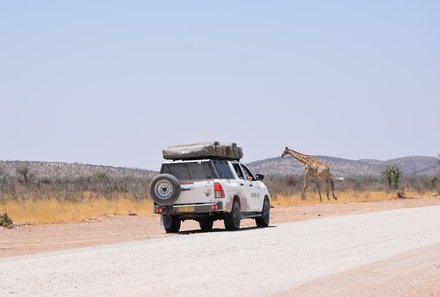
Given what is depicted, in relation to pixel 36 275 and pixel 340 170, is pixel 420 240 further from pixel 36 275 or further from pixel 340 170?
pixel 340 170

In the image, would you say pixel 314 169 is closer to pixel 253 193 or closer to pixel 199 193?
pixel 253 193

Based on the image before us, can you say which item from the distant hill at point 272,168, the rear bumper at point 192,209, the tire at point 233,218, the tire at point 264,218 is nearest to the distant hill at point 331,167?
the distant hill at point 272,168

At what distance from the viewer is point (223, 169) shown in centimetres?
2438

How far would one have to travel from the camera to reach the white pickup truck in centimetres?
2330

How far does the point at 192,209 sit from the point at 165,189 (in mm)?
871

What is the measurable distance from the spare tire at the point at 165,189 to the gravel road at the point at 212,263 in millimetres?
2192

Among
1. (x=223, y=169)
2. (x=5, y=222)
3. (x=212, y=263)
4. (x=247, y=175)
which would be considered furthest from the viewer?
(x=5, y=222)

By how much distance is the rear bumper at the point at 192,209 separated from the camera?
23.2 meters

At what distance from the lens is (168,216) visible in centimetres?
2420

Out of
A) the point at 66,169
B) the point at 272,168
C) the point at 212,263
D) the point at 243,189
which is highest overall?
the point at 272,168

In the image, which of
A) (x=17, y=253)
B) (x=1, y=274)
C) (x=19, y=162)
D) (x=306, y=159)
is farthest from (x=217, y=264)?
(x=19, y=162)

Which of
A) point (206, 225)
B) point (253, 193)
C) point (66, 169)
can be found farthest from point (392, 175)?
point (66, 169)

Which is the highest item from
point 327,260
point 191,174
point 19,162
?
point 19,162

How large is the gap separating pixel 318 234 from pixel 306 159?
27.3 metres
